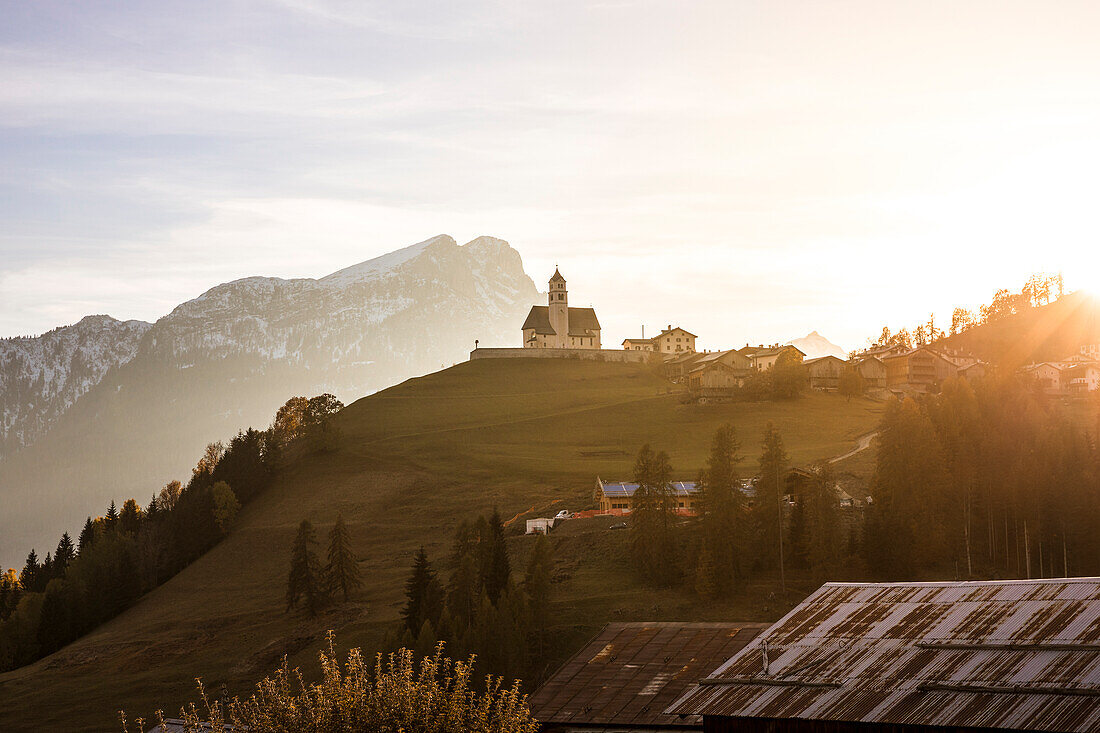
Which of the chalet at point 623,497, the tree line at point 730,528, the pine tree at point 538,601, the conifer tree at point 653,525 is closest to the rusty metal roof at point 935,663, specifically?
the pine tree at point 538,601

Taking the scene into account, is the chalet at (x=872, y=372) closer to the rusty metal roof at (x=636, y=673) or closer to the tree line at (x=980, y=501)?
the tree line at (x=980, y=501)

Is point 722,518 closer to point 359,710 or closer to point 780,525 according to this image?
point 780,525

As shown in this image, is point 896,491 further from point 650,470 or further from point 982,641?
point 982,641

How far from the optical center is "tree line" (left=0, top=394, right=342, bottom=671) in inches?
4166

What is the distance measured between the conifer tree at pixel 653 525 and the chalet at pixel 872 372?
10225cm

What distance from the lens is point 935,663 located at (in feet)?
107

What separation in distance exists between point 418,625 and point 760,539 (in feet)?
90.7

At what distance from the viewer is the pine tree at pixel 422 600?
67.4 m

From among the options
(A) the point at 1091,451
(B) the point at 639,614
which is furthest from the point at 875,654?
(A) the point at 1091,451

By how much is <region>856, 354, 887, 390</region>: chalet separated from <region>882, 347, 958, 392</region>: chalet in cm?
158

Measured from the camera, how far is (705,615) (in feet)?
229

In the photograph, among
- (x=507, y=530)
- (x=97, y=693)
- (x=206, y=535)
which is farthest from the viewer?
(x=206, y=535)

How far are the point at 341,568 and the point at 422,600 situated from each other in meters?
22.7

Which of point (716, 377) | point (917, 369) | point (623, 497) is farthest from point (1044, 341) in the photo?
point (623, 497)
